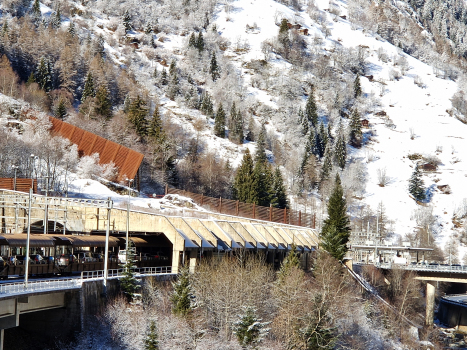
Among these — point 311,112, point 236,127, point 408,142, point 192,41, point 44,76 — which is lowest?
point 236,127

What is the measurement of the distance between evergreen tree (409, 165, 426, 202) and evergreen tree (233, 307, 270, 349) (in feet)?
358

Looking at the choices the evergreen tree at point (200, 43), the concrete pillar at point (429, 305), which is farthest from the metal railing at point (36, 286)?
the evergreen tree at point (200, 43)

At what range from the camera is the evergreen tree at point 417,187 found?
460 feet

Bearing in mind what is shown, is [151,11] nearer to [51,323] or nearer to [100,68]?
[100,68]

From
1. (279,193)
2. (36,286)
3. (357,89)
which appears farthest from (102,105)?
(357,89)

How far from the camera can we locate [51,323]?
36.4 meters

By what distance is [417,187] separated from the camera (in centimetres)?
14062

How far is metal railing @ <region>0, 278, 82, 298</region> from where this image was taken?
1190 inches

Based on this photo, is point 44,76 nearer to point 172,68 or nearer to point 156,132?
point 156,132

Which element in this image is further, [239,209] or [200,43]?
[200,43]

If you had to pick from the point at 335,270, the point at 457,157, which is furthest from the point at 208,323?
the point at 457,157

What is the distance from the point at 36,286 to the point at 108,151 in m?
53.6

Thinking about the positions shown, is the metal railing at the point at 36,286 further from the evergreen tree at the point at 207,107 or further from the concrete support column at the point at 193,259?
the evergreen tree at the point at 207,107

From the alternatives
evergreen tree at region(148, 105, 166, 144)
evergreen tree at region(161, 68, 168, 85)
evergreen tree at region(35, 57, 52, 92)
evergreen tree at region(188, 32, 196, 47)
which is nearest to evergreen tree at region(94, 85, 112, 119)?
evergreen tree at region(35, 57, 52, 92)
